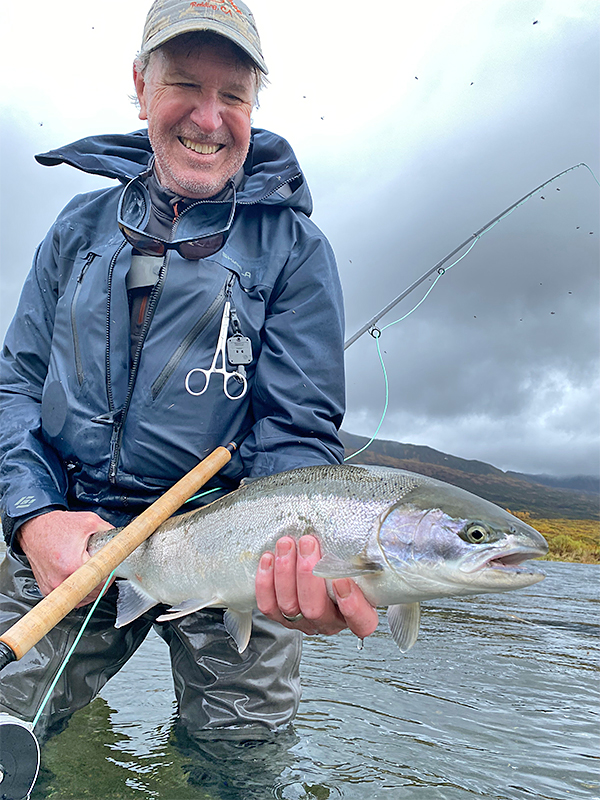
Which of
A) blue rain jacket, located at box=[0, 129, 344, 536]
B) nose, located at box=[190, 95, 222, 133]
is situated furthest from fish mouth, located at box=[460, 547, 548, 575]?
nose, located at box=[190, 95, 222, 133]

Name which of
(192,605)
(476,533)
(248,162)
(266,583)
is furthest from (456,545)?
(248,162)

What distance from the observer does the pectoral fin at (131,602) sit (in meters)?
2.96

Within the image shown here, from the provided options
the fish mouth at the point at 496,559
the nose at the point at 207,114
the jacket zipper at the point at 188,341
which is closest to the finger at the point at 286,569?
the fish mouth at the point at 496,559

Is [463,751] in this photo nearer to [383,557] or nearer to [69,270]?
[383,557]

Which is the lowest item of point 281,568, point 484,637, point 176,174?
point 484,637

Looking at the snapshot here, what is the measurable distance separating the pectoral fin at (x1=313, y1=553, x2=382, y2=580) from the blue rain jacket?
77 cm

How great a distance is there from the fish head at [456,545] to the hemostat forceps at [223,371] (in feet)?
3.89

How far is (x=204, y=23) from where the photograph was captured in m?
3.25

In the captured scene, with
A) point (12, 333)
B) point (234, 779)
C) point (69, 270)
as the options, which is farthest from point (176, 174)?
point (234, 779)

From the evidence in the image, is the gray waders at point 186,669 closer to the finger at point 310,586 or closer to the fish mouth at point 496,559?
the finger at point 310,586

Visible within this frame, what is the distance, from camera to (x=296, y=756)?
3.16 metres

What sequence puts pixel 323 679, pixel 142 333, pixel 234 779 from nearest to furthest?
pixel 234 779
pixel 142 333
pixel 323 679

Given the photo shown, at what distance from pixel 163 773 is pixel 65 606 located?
111 cm

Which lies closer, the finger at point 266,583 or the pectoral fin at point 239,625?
the finger at point 266,583
